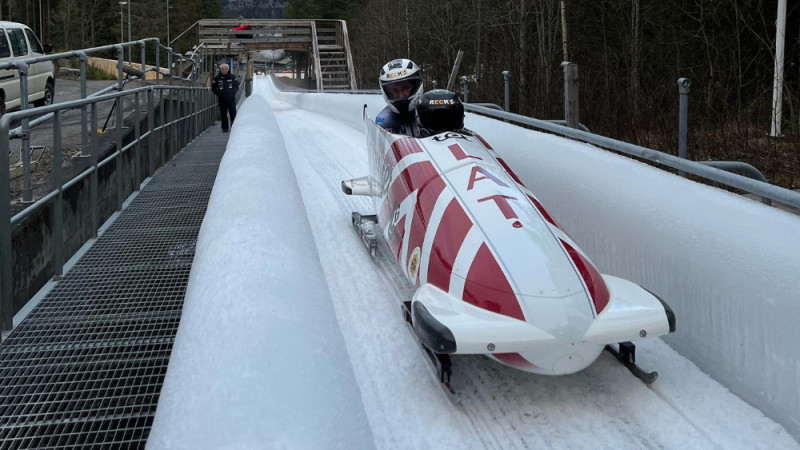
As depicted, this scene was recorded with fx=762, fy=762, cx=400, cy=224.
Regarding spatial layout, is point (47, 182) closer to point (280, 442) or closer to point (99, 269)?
point (99, 269)

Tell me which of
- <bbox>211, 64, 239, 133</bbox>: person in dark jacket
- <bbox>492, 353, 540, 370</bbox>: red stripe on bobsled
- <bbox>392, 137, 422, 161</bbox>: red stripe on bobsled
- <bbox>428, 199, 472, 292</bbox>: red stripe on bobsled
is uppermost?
<bbox>211, 64, 239, 133</bbox>: person in dark jacket

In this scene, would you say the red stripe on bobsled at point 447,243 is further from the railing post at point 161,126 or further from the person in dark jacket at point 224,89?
the person in dark jacket at point 224,89

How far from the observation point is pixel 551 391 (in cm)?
231

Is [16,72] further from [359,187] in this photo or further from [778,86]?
[778,86]

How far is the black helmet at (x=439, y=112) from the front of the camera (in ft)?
10.8

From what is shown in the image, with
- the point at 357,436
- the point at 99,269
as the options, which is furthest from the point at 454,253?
the point at 99,269

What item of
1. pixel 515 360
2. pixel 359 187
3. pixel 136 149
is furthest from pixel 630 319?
pixel 136 149

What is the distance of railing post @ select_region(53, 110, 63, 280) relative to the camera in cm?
359

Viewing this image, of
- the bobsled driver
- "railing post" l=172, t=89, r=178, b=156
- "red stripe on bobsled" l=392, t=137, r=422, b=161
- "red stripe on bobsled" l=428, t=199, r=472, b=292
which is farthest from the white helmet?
"railing post" l=172, t=89, r=178, b=156

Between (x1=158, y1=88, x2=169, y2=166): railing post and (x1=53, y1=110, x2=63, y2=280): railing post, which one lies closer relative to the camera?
(x1=53, y1=110, x2=63, y2=280): railing post

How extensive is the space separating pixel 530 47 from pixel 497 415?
1788 cm

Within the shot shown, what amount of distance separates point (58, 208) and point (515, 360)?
8.25 ft

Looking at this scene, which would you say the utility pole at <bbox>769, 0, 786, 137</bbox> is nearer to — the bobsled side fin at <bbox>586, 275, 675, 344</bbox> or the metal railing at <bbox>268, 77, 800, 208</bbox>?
the metal railing at <bbox>268, 77, 800, 208</bbox>

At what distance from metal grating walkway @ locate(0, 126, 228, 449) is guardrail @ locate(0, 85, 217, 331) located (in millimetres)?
179
